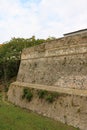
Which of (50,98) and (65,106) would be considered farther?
(50,98)

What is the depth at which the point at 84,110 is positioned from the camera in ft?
31.8

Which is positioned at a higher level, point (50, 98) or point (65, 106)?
point (50, 98)

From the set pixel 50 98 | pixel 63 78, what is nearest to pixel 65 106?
pixel 50 98

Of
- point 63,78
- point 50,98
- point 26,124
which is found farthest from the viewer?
point 63,78

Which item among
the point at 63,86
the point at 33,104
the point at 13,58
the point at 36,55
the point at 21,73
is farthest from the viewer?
the point at 13,58

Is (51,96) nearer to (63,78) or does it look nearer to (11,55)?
(63,78)

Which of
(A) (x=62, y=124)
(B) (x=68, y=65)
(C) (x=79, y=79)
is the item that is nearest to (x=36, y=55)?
(B) (x=68, y=65)

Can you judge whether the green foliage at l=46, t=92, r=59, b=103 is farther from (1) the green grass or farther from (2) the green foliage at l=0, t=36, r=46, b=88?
(2) the green foliage at l=0, t=36, r=46, b=88

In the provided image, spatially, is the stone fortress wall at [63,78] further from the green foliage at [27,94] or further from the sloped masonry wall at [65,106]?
the green foliage at [27,94]

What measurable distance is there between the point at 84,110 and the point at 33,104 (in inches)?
195

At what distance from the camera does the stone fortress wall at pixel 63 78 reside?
10375mm

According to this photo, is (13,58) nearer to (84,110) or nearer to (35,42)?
(35,42)

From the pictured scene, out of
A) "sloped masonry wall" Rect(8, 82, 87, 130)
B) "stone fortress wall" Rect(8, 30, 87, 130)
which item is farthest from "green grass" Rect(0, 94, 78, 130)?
"stone fortress wall" Rect(8, 30, 87, 130)

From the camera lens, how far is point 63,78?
12.8 metres
